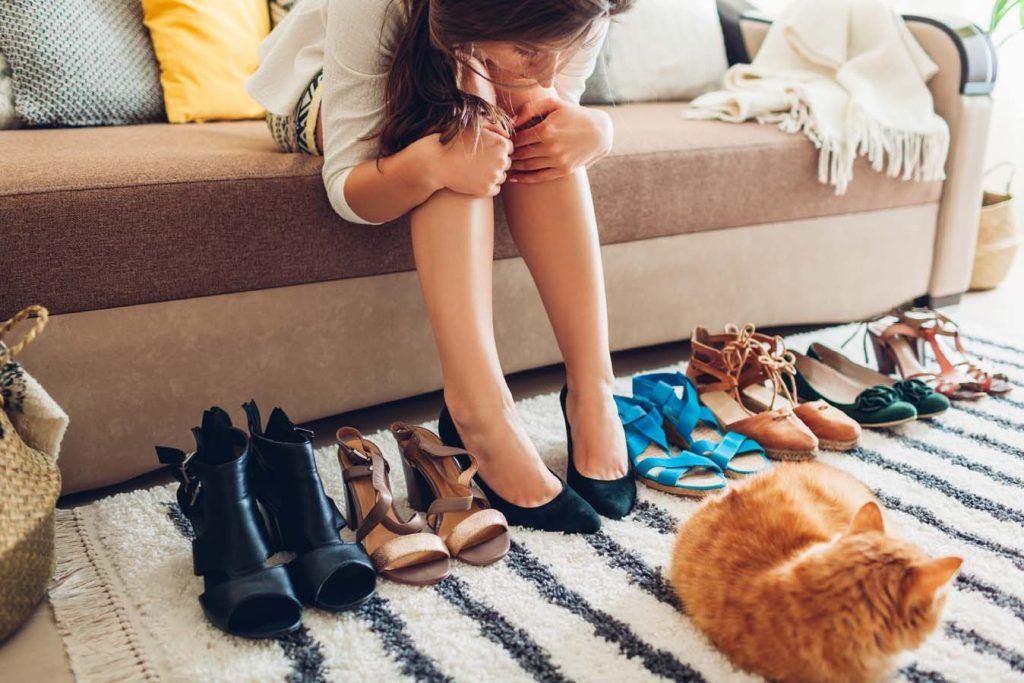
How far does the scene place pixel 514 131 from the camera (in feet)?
3.61

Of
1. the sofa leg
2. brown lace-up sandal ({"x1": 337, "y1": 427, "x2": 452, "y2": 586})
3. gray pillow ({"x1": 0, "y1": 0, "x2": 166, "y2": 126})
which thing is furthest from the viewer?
the sofa leg

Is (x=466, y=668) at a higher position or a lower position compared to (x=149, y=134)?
lower

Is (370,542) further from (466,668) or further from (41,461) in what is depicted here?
(41,461)

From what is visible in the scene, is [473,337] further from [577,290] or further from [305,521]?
[305,521]

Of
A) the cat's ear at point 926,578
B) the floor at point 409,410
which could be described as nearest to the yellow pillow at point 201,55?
the floor at point 409,410

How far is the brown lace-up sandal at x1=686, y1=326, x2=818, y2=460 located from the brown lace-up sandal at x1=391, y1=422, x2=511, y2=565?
434 millimetres

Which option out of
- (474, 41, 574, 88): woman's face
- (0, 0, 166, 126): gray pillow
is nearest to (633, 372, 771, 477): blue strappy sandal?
(474, 41, 574, 88): woman's face

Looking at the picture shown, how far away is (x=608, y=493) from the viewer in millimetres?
1090

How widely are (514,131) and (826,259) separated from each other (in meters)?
0.92

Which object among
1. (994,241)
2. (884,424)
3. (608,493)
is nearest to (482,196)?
(608,493)

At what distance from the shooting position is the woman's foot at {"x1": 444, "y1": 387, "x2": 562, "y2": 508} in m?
1.05

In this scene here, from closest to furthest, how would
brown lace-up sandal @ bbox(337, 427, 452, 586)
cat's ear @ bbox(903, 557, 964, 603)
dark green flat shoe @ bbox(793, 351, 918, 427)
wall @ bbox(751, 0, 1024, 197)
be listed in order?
cat's ear @ bbox(903, 557, 964, 603) → brown lace-up sandal @ bbox(337, 427, 452, 586) → dark green flat shoe @ bbox(793, 351, 918, 427) → wall @ bbox(751, 0, 1024, 197)

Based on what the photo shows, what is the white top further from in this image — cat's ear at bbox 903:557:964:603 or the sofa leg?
the sofa leg

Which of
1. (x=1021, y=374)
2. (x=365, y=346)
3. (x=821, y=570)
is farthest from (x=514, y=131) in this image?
(x=1021, y=374)
